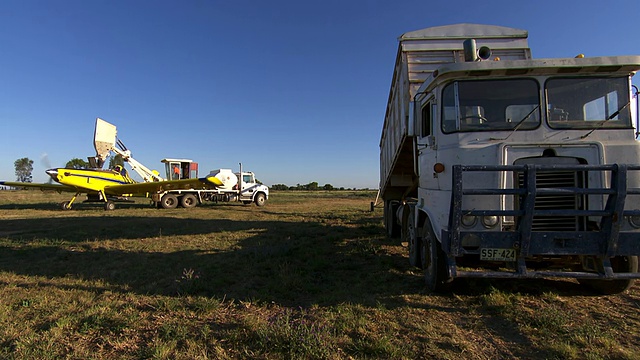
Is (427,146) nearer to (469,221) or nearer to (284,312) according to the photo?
(469,221)

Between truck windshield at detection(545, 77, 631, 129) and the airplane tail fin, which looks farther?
the airplane tail fin

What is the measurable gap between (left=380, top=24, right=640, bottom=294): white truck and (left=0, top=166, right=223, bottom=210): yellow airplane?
49.2 feet

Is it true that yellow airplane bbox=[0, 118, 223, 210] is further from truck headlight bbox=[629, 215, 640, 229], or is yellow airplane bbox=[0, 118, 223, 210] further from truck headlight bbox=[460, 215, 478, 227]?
truck headlight bbox=[629, 215, 640, 229]

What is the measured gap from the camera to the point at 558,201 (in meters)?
3.57

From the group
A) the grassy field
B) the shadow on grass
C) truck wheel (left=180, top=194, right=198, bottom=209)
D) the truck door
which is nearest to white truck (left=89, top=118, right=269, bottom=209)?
truck wheel (left=180, top=194, right=198, bottom=209)

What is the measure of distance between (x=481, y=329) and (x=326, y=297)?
6.05 feet

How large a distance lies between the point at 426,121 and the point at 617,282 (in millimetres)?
3215

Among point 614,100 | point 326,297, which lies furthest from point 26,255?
point 614,100

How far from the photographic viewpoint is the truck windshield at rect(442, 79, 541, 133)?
12.6ft

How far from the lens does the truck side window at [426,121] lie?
4.54m

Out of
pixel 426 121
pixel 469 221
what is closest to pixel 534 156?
pixel 469 221

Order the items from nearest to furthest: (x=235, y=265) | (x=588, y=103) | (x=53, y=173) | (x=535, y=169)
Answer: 1. (x=535, y=169)
2. (x=588, y=103)
3. (x=235, y=265)
4. (x=53, y=173)

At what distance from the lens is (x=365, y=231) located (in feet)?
33.7

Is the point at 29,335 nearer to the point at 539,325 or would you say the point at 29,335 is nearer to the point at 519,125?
the point at 539,325
